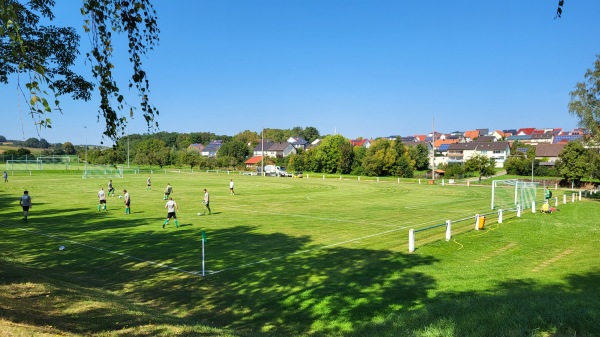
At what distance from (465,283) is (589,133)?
135 feet

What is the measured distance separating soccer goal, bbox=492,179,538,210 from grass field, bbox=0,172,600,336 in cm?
702

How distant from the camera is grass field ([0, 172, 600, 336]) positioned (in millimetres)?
7625

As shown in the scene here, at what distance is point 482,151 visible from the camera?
131125mm

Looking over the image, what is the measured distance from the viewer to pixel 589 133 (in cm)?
4381

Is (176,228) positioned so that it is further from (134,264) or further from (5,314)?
(5,314)

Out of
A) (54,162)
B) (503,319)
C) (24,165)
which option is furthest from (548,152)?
(24,165)

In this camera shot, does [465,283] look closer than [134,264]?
Yes

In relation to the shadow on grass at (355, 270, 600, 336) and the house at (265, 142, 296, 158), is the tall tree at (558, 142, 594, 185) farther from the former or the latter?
the house at (265, 142, 296, 158)

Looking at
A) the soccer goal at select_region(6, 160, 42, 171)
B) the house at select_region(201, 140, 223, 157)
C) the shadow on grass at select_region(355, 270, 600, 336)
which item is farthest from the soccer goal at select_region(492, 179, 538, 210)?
the house at select_region(201, 140, 223, 157)

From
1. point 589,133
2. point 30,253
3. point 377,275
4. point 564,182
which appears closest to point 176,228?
point 30,253

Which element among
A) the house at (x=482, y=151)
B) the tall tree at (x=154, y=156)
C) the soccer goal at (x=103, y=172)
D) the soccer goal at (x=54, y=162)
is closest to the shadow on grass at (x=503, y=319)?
the soccer goal at (x=103, y=172)

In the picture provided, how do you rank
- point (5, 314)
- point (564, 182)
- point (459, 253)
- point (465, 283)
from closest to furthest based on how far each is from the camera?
1. point (5, 314)
2. point (465, 283)
3. point (459, 253)
4. point (564, 182)

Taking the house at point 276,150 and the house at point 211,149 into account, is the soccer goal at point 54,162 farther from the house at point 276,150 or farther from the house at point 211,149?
the house at point 211,149

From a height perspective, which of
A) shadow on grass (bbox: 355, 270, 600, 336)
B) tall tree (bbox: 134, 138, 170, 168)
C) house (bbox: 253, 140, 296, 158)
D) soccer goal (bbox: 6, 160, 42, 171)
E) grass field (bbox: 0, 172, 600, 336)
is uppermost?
house (bbox: 253, 140, 296, 158)
